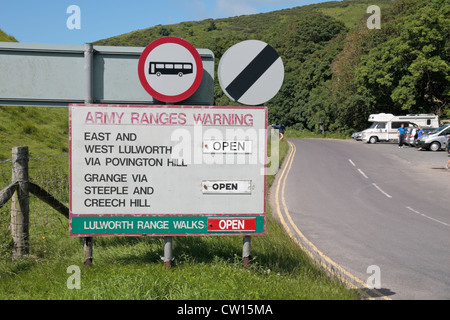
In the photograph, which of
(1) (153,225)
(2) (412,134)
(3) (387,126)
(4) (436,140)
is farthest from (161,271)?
(3) (387,126)

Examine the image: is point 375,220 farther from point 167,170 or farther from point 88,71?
point 88,71

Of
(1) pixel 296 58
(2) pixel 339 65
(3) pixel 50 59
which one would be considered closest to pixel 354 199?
(3) pixel 50 59

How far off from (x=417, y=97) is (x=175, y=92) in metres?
48.1

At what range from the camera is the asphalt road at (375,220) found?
24.3 ft

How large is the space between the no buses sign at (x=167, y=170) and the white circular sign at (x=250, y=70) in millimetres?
294

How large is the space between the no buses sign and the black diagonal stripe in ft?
1.04

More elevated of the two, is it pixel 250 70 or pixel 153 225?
pixel 250 70

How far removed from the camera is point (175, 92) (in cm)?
515

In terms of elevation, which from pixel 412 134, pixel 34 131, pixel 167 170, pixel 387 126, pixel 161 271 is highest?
pixel 387 126

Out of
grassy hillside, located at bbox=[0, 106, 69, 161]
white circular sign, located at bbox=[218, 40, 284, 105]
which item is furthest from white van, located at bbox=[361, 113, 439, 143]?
white circular sign, located at bbox=[218, 40, 284, 105]

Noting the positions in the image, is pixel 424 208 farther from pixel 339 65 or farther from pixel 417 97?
pixel 339 65

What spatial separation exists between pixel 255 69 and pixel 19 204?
13.2 ft

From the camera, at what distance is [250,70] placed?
4.96 meters

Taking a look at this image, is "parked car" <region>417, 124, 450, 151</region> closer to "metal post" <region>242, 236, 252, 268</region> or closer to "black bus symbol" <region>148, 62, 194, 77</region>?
"metal post" <region>242, 236, 252, 268</region>
